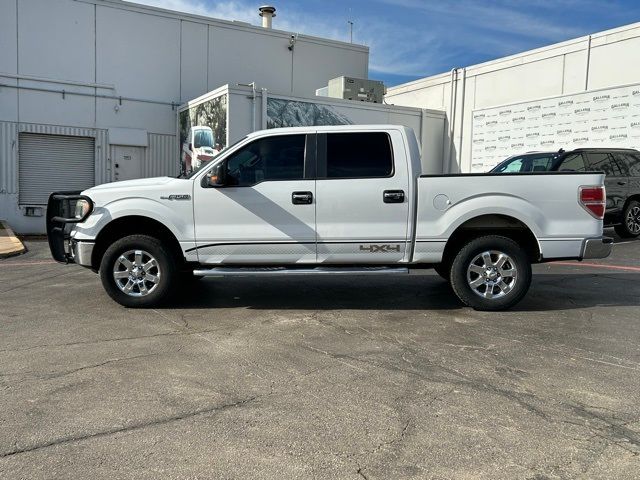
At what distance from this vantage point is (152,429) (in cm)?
339

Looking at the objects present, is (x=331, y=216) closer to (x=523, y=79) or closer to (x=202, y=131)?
(x=202, y=131)

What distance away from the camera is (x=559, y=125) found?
50.3 feet

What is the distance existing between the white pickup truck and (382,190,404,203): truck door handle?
0.01 metres

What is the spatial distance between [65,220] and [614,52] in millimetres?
13702

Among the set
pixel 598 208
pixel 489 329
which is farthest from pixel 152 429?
pixel 598 208

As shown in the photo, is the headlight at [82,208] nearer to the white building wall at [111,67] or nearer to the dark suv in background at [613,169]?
the dark suv in background at [613,169]

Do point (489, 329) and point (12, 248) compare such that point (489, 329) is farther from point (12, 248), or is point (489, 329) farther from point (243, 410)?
point (12, 248)

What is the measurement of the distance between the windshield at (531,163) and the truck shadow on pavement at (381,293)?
11.2 feet

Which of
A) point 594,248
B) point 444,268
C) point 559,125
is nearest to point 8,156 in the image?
point 444,268

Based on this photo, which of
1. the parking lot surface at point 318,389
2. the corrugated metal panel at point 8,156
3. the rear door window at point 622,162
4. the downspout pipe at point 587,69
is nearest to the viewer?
the parking lot surface at point 318,389

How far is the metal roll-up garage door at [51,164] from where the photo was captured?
648 inches

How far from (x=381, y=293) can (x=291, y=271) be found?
1.74 metres

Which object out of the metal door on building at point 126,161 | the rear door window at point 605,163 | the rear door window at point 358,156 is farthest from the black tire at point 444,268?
the metal door on building at point 126,161

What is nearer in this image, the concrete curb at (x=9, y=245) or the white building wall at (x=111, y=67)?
the concrete curb at (x=9, y=245)
